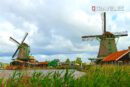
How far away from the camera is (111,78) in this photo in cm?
994

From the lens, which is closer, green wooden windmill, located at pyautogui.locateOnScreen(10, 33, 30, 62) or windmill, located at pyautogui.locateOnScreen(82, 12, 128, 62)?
windmill, located at pyautogui.locateOnScreen(82, 12, 128, 62)

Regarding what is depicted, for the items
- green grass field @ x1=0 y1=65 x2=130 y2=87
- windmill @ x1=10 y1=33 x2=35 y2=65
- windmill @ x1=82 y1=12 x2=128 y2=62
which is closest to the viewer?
green grass field @ x1=0 y1=65 x2=130 y2=87

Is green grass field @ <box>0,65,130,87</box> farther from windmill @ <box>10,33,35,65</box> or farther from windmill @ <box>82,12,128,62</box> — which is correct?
windmill @ <box>10,33,35,65</box>

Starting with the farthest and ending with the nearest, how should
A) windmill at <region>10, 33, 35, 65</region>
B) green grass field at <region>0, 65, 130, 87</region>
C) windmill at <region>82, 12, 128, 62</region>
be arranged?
windmill at <region>10, 33, 35, 65</region>, windmill at <region>82, 12, 128, 62</region>, green grass field at <region>0, 65, 130, 87</region>

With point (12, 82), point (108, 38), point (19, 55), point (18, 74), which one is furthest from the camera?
point (19, 55)

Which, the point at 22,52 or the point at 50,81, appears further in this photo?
the point at 22,52

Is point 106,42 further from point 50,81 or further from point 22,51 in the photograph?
point 50,81

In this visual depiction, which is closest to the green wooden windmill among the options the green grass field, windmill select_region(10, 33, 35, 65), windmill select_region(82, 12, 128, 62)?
windmill select_region(10, 33, 35, 65)

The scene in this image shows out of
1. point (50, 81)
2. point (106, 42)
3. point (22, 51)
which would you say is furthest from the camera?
point (22, 51)

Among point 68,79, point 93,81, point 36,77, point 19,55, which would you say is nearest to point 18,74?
point 36,77

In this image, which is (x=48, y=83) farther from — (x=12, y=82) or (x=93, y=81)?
(x=93, y=81)

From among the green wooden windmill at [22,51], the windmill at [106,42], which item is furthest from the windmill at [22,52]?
the windmill at [106,42]

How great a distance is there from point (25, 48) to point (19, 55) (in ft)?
7.12

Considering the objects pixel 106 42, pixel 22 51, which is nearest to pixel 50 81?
pixel 106 42
